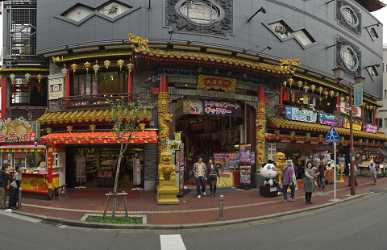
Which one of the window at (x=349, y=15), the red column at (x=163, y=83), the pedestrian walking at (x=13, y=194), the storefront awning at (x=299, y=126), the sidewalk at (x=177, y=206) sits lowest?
the sidewalk at (x=177, y=206)

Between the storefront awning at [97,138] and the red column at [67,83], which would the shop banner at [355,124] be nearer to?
the storefront awning at [97,138]

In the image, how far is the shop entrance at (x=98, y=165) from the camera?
75.6ft

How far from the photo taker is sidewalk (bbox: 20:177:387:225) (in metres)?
14.6

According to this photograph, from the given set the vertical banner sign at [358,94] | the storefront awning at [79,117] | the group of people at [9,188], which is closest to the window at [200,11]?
the storefront awning at [79,117]

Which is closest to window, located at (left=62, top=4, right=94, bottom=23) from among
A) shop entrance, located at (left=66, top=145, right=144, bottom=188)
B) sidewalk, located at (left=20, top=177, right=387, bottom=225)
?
shop entrance, located at (left=66, top=145, right=144, bottom=188)

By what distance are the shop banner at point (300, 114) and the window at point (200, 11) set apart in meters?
6.84

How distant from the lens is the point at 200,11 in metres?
23.3

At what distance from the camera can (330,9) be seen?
1224 inches

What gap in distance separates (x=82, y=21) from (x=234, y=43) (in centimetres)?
783

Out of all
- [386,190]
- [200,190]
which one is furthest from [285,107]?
[200,190]

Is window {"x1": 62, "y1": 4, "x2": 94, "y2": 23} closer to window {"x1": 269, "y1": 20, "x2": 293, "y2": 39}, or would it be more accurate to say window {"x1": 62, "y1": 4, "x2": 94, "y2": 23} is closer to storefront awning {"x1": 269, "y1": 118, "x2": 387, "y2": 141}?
window {"x1": 269, "y1": 20, "x2": 293, "y2": 39}

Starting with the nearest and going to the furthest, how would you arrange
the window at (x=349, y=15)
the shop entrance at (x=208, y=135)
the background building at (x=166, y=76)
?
the background building at (x=166, y=76) < the shop entrance at (x=208, y=135) < the window at (x=349, y=15)

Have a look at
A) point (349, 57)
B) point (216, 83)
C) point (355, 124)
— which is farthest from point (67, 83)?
point (355, 124)

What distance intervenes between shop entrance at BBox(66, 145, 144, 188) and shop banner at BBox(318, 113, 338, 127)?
1310cm
